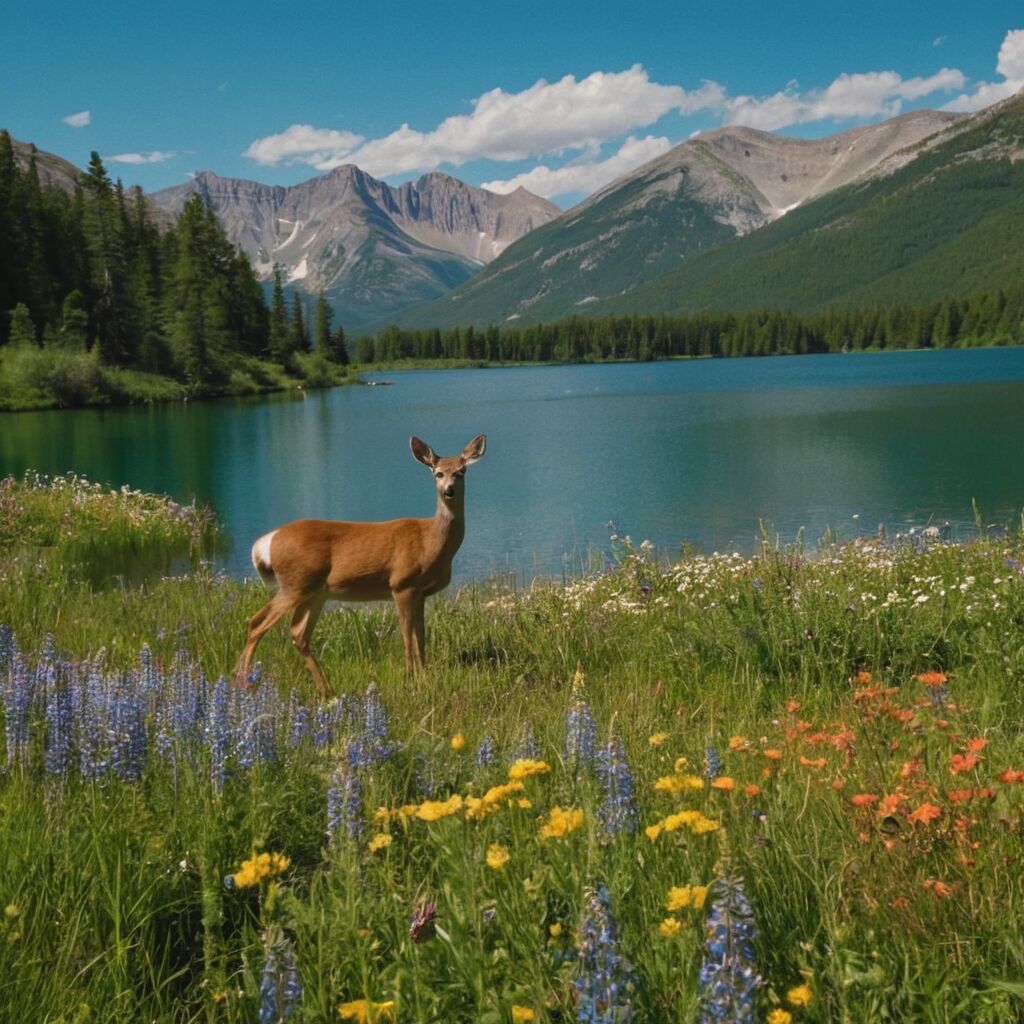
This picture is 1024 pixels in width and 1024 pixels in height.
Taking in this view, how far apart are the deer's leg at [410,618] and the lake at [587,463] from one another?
5.89 meters

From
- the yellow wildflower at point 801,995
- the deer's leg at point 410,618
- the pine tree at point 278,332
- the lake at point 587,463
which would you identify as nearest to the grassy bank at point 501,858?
the yellow wildflower at point 801,995

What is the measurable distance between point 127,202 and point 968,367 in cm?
10097

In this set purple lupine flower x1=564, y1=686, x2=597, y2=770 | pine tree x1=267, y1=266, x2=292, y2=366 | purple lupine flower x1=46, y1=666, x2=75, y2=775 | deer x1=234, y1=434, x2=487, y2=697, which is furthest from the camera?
pine tree x1=267, y1=266, x2=292, y2=366

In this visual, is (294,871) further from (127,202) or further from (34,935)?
(127,202)

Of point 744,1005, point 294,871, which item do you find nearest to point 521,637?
point 294,871

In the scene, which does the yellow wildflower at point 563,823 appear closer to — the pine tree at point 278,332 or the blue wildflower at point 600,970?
the blue wildflower at point 600,970

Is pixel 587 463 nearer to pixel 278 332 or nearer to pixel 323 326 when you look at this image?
pixel 278 332

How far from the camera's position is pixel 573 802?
3590mm

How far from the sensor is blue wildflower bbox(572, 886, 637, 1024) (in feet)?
7.15

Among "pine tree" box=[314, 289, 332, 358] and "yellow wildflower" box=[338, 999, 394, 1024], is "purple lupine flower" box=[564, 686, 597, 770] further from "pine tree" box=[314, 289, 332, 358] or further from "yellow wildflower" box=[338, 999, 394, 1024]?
"pine tree" box=[314, 289, 332, 358]

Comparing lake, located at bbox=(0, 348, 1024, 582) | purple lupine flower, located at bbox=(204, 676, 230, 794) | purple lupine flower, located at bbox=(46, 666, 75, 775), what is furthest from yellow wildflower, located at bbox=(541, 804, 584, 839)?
lake, located at bbox=(0, 348, 1024, 582)

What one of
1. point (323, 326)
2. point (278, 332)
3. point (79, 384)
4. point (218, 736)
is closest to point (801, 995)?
point (218, 736)

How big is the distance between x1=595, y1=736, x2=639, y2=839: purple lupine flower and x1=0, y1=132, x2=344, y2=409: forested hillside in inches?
2944

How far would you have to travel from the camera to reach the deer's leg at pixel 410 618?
8273mm
